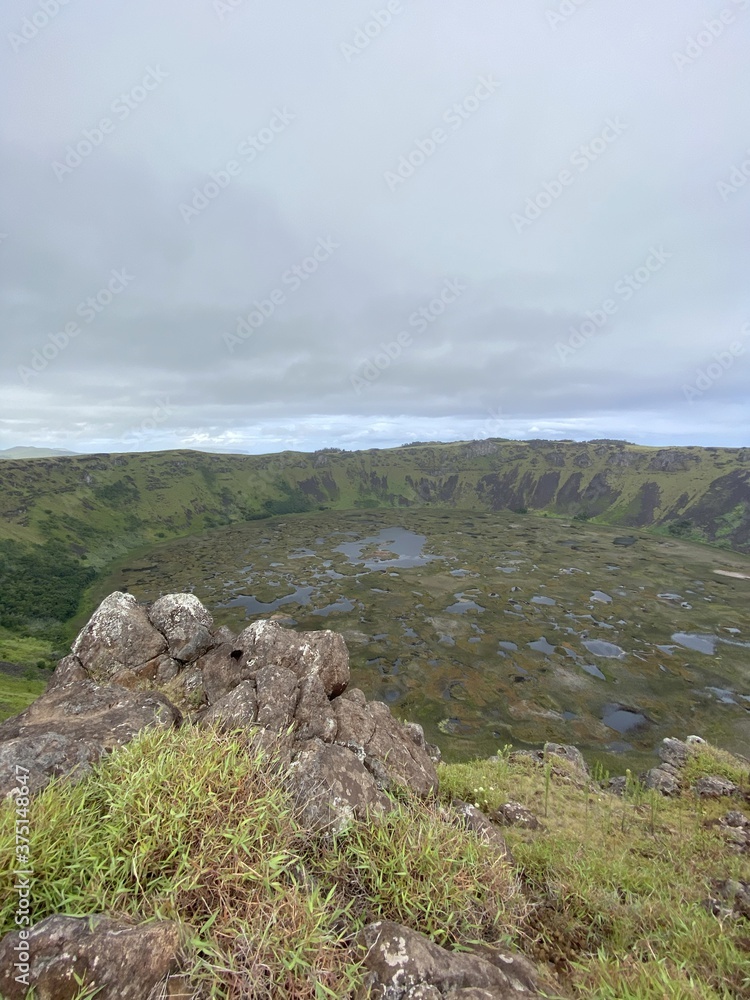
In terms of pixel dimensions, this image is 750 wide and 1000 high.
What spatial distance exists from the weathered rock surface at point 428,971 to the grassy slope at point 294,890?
0.87 ft

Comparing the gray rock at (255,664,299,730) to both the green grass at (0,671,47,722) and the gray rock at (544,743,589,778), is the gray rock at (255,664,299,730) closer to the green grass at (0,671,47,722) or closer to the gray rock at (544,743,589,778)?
the gray rock at (544,743,589,778)

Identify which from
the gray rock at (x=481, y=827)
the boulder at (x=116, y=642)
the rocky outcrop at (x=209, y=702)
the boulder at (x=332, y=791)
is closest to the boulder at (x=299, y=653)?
the rocky outcrop at (x=209, y=702)

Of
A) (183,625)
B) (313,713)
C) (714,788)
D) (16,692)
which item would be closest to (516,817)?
(313,713)

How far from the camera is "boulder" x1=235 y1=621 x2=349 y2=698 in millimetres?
18953

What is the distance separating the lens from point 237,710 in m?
15.0

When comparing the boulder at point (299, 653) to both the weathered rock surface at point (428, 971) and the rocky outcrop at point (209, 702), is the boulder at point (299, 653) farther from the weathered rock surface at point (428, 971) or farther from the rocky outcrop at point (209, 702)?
the weathered rock surface at point (428, 971)

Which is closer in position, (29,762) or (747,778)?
(29,762)

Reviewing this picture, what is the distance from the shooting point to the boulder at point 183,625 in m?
20.9

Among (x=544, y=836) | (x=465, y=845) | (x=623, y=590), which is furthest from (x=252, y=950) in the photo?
(x=623, y=590)

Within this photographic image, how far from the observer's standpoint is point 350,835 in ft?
28.7

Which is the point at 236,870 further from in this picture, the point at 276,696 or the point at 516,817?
the point at 516,817

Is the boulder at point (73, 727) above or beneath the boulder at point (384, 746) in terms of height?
above

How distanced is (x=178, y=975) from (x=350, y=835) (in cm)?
417

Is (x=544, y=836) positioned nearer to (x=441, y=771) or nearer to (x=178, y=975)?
(x=441, y=771)
